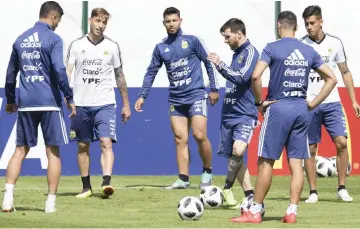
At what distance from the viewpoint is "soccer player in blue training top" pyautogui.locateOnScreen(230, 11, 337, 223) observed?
1204 centimetres

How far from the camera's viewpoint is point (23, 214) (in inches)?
501

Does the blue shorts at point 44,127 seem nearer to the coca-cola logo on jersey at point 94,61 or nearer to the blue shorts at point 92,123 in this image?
the blue shorts at point 92,123

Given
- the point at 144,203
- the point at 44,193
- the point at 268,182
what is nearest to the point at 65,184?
the point at 44,193

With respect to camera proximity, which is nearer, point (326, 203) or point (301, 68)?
point (301, 68)

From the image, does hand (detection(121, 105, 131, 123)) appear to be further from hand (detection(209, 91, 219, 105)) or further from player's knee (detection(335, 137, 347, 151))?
player's knee (detection(335, 137, 347, 151))

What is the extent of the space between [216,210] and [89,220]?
1847 mm

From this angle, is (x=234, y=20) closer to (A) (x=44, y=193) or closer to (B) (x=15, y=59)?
(B) (x=15, y=59)

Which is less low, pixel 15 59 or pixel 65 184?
pixel 15 59

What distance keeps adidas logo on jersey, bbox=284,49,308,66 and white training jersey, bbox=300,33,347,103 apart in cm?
305

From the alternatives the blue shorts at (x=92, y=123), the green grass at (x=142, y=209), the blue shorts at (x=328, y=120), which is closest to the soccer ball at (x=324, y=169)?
the green grass at (x=142, y=209)

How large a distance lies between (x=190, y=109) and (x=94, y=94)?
5.21 ft

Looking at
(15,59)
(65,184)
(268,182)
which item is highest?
(15,59)

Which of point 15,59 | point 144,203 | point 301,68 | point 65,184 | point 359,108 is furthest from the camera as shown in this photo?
point 65,184

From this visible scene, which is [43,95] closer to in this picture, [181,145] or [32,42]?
[32,42]
